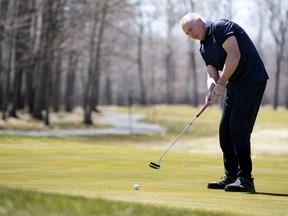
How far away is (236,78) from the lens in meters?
8.51

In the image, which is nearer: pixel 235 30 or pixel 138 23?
pixel 235 30

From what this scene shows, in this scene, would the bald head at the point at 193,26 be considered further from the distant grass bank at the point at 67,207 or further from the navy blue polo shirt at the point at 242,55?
the distant grass bank at the point at 67,207

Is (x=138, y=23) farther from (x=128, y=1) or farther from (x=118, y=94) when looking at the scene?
(x=118, y=94)

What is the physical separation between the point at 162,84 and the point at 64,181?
110088 mm

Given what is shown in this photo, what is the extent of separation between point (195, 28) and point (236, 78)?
789mm

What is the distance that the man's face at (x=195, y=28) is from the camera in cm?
852

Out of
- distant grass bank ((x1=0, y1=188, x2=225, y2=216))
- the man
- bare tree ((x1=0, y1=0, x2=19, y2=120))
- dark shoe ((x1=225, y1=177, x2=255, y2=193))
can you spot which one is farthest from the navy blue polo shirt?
bare tree ((x1=0, y1=0, x2=19, y2=120))

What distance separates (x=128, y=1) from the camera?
140ft

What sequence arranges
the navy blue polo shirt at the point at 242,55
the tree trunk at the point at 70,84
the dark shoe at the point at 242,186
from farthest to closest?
the tree trunk at the point at 70,84 → the navy blue polo shirt at the point at 242,55 → the dark shoe at the point at 242,186

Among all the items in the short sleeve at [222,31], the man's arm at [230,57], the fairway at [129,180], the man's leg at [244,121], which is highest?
the short sleeve at [222,31]

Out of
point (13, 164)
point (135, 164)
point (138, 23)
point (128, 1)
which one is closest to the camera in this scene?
point (13, 164)

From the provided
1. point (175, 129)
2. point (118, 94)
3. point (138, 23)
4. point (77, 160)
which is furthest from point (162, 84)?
point (77, 160)

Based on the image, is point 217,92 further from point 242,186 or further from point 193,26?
point 242,186

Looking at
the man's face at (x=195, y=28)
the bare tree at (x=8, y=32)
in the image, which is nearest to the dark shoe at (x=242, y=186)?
the man's face at (x=195, y=28)
